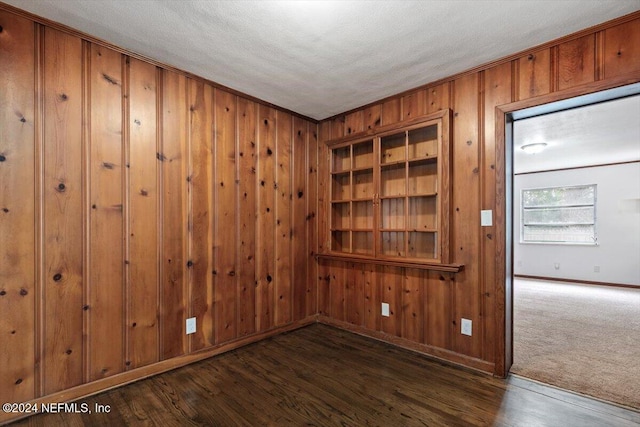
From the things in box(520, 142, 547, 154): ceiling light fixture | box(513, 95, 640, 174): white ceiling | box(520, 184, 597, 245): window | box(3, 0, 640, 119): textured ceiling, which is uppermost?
box(3, 0, 640, 119): textured ceiling

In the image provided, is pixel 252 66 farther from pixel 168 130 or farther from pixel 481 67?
pixel 481 67

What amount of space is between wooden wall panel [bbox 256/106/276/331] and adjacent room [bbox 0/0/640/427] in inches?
1.0

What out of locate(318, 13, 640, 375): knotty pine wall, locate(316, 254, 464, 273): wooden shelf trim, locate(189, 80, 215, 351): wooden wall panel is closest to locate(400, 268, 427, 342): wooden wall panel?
locate(318, 13, 640, 375): knotty pine wall

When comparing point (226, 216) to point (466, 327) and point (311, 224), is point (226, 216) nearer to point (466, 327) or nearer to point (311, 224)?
point (311, 224)

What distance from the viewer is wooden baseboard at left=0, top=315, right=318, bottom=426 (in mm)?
1934

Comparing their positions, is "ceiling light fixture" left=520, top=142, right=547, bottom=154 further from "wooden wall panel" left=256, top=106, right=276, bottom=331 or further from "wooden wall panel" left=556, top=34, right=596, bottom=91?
"wooden wall panel" left=256, top=106, right=276, bottom=331

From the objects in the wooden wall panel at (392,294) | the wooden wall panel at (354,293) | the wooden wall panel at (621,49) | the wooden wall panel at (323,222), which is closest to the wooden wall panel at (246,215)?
the wooden wall panel at (323,222)

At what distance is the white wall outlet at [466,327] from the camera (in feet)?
8.43

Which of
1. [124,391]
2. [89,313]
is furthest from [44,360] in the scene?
[124,391]

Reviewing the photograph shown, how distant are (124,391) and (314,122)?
3.18 meters

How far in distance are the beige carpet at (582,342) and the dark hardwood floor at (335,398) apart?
11.0 inches

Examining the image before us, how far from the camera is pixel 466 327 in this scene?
2.59 meters

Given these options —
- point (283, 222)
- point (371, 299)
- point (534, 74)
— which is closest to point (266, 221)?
point (283, 222)

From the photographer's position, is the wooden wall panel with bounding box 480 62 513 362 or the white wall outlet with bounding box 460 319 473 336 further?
the white wall outlet with bounding box 460 319 473 336
